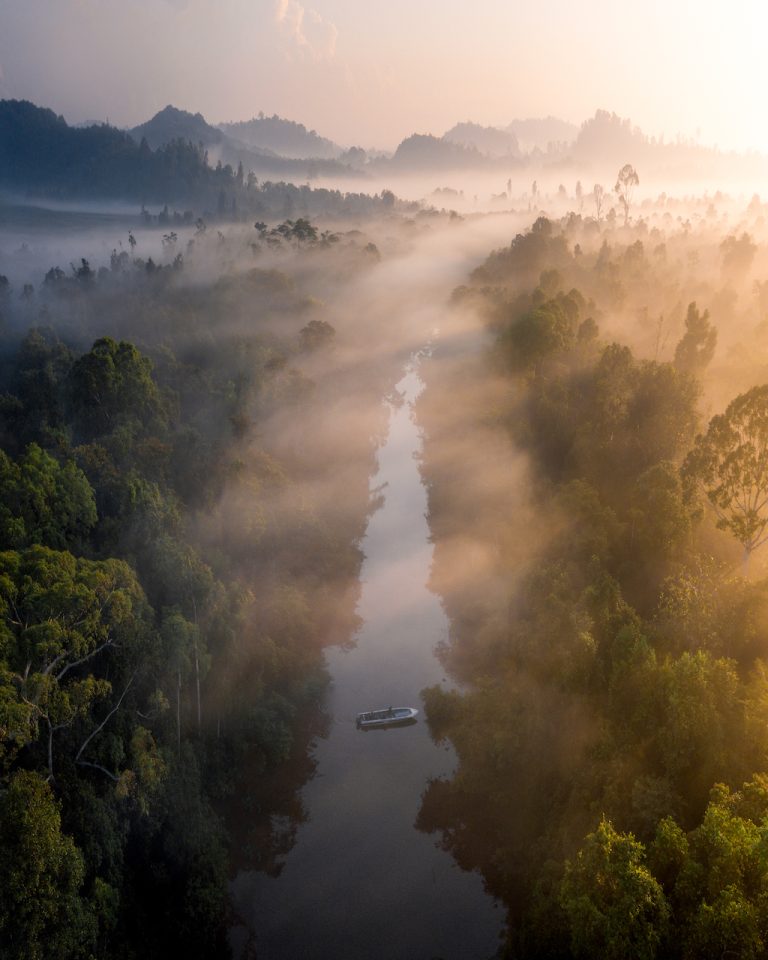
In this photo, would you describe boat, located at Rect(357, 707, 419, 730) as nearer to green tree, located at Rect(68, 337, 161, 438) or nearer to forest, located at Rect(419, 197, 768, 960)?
forest, located at Rect(419, 197, 768, 960)

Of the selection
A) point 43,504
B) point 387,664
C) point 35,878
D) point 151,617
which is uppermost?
point 43,504

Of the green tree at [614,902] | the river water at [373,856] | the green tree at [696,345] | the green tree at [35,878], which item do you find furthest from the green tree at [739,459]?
the green tree at [35,878]

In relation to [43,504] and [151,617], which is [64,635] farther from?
[43,504]

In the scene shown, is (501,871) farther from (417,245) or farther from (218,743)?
(417,245)

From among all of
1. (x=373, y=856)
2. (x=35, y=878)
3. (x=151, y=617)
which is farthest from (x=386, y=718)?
(x=35, y=878)

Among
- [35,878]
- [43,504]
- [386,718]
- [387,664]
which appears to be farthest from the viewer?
[387,664]

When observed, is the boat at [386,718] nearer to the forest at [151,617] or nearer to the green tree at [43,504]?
the forest at [151,617]
